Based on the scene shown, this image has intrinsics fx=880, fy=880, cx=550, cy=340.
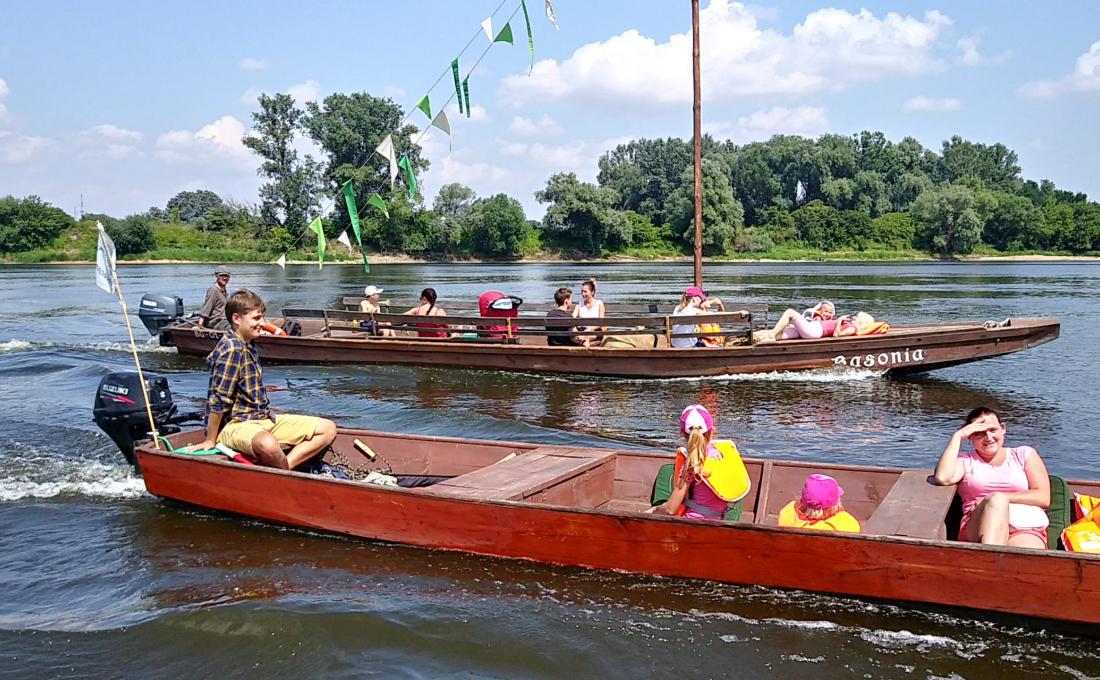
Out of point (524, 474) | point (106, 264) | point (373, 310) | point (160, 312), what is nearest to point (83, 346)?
point (160, 312)

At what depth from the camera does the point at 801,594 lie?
6219mm

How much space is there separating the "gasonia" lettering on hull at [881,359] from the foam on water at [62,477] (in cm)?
1077

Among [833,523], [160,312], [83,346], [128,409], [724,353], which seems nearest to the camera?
[833,523]

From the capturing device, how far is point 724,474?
6.38 m

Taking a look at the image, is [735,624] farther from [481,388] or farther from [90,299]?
[90,299]

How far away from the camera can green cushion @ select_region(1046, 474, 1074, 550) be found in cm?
590

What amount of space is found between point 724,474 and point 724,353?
341 inches

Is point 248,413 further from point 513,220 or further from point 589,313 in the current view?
point 513,220

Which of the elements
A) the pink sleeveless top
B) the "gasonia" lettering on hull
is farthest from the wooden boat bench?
the "gasonia" lettering on hull

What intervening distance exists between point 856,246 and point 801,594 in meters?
79.5

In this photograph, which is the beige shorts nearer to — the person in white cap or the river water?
the river water

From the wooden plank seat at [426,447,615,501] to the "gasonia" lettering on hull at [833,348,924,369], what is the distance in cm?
793

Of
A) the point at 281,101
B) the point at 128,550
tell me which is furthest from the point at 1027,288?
the point at 281,101

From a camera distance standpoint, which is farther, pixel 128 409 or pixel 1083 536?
pixel 128 409
